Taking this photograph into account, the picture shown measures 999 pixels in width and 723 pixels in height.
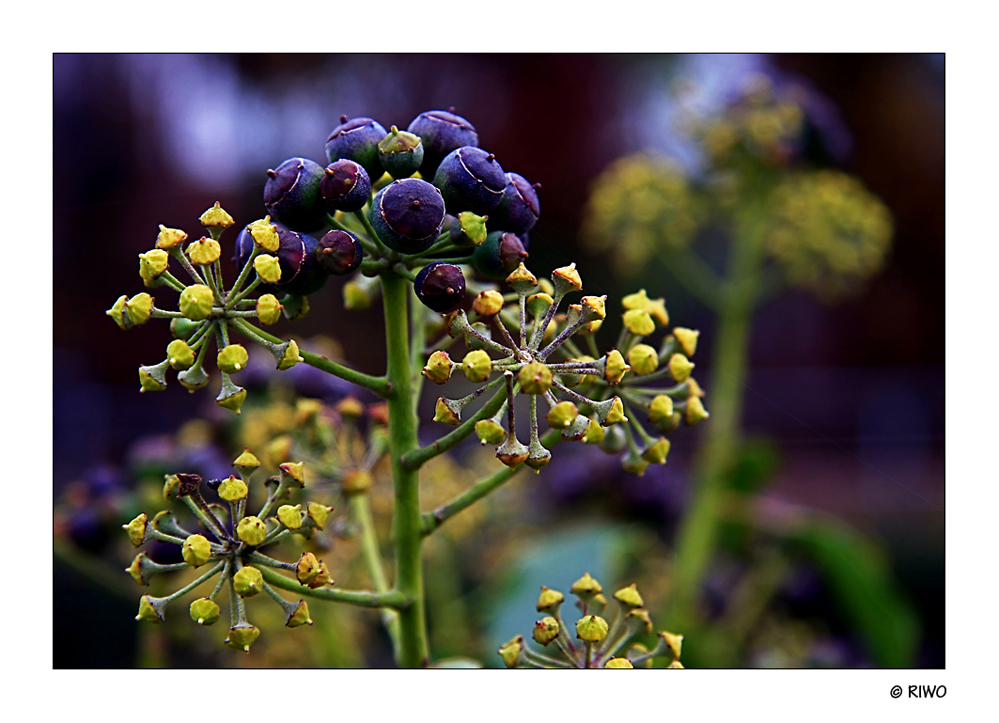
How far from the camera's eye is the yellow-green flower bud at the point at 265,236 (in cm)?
110

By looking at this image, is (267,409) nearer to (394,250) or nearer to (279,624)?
(279,624)

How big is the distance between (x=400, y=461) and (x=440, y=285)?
0.98 feet

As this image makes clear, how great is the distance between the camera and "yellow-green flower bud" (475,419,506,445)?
3.50 feet

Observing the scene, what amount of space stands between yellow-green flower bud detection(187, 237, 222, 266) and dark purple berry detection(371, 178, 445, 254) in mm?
214

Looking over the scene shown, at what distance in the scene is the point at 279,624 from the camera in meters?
2.30

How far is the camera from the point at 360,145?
1190 mm

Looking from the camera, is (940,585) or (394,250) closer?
(394,250)

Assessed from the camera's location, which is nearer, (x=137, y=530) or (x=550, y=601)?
(x=137, y=530)

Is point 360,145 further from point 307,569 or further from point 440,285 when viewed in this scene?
point 307,569

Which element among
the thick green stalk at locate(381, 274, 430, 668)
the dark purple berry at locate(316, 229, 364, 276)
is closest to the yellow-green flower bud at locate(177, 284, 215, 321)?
the dark purple berry at locate(316, 229, 364, 276)

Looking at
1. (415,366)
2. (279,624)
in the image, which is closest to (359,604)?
(415,366)

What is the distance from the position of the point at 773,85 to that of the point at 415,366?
220 centimetres

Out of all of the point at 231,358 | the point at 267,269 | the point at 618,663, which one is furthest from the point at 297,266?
the point at 618,663

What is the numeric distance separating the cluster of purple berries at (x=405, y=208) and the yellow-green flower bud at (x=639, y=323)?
0.19m
